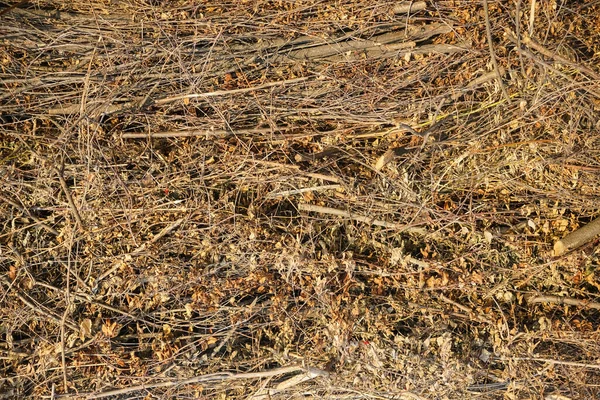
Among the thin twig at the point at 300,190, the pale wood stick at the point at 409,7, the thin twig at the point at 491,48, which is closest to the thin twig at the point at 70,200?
the thin twig at the point at 300,190

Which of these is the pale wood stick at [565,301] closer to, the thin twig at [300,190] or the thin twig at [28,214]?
the thin twig at [300,190]

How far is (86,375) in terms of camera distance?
358cm

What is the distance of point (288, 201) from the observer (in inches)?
145

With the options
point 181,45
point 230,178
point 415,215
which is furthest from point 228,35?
point 415,215

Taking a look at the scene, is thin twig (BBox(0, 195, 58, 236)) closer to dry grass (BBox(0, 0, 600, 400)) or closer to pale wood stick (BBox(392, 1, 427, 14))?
dry grass (BBox(0, 0, 600, 400))

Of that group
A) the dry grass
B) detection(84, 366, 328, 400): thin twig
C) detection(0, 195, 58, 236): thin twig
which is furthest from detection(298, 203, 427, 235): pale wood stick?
detection(0, 195, 58, 236): thin twig

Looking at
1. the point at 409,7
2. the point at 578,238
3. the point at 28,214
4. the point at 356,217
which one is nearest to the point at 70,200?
the point at 28,214

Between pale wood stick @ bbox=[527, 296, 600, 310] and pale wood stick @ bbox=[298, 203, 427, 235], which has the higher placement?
pale wood stick @ bbox=[298, 203, 427, 235]

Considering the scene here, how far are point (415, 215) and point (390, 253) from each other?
1.01ft

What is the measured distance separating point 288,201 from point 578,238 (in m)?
1.90

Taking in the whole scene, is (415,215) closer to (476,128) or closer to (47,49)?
(476,128)

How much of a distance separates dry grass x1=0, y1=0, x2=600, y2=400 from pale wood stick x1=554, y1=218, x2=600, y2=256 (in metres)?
0.12

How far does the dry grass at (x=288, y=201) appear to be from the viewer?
3541 mm

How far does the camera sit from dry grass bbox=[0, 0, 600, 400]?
354cm
